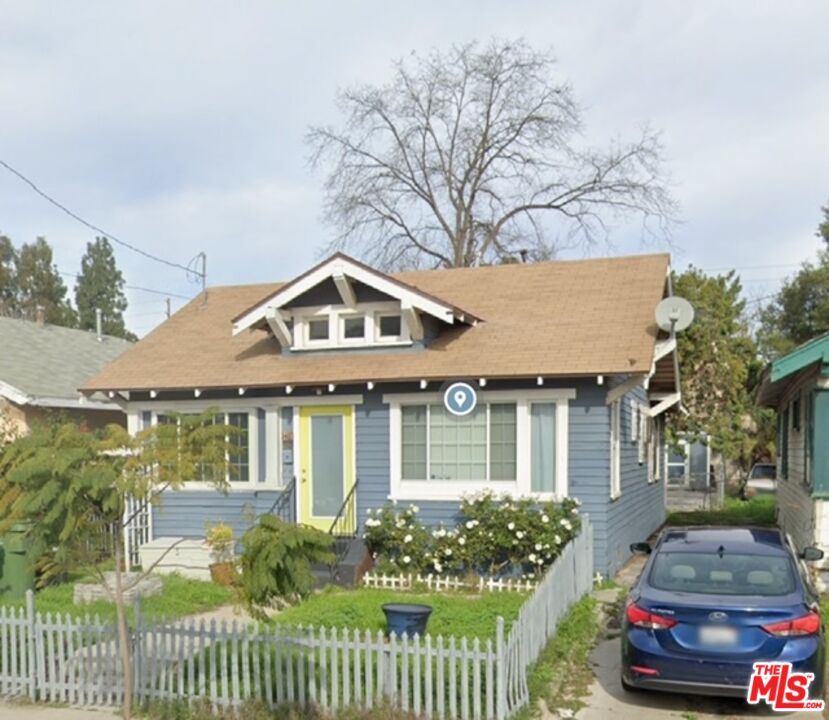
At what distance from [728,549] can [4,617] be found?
6719mm

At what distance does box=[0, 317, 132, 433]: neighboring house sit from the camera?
740 inches

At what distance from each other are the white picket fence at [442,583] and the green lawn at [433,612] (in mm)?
508

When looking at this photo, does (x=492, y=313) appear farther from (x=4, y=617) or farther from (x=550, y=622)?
(x=4, y=617)

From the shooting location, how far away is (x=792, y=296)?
40.1 metres

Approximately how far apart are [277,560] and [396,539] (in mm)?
6814

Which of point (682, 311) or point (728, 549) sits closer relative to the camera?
point (728, 549)

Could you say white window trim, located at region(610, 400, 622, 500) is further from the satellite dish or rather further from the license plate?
the license plate

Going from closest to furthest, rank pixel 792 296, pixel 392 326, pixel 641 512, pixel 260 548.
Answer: pixel 260 548
pixel 392 326
pixel 641 512
pixel 792 296

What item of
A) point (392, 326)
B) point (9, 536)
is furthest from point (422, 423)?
point (9, 536)

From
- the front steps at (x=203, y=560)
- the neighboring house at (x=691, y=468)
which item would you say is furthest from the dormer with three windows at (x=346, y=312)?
the neighboring house at (x=691, y=468)

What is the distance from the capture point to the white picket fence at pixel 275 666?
258 inches

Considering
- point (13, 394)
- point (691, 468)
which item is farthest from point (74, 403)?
point (691, 468)

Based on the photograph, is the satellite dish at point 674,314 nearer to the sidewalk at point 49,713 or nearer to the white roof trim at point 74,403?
the sidewalk at point 49,713

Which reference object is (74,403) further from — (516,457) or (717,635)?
(717,635)
